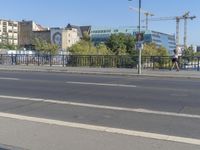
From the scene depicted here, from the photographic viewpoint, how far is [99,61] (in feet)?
105

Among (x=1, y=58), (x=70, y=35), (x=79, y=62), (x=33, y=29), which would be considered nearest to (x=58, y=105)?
(x=79, y=62)

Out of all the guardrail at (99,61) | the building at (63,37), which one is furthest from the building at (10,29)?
the guardrail at (99,61)

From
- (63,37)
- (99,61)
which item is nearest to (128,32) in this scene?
(63,37)

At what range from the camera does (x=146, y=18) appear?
150 meters

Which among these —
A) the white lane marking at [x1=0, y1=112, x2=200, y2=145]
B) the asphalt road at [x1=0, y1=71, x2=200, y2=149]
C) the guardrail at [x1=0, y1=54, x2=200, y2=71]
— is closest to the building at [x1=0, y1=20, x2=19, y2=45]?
the guardrail at [x1=0, y1=54, x2=200, y2=71]

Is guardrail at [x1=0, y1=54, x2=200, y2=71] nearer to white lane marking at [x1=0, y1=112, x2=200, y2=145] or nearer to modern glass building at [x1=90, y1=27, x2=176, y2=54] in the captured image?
white lane marking at [x1=0, y1=112, x2=200, y2=145]

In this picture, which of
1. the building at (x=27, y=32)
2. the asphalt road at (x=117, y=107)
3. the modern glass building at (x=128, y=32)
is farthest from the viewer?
the building at (x=27, y=32)

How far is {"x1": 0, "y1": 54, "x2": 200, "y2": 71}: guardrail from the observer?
29.0 meters

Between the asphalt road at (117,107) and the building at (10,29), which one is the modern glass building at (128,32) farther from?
the asphalt road at (117,107)

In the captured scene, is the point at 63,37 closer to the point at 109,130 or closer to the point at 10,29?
the point at 10,29

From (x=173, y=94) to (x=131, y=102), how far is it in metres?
2.69

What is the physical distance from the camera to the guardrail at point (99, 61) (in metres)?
29.0

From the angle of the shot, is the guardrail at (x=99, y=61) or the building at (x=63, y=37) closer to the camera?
the guardrail at (x=99, y=61)

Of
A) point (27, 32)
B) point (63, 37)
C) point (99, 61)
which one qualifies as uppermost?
point (27, 32)
